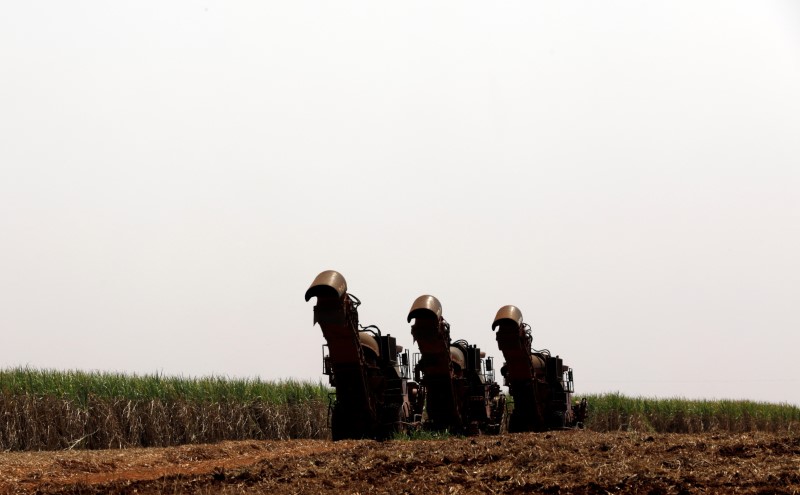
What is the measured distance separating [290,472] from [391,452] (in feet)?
6.60

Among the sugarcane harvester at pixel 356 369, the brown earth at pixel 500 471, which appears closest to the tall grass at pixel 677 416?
the sugarcane harvester at pixel 356 369

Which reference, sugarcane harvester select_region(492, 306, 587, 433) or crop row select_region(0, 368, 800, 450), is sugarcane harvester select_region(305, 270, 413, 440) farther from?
crop row select_region(0, 368, 800, 450)

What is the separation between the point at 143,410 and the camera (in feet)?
91.6

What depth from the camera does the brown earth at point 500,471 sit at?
1128 centimetres

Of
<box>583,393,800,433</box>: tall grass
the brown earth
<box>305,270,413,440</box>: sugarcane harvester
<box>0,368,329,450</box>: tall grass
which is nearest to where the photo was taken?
the brown earth

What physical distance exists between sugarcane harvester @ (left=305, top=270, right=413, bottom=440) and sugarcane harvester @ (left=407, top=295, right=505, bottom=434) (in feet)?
2.73

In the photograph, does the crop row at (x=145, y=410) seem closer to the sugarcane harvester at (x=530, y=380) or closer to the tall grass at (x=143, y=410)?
the tall grass at (x=143, y=410)

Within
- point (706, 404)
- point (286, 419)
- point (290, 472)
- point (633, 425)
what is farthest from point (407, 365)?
point (706, 404)

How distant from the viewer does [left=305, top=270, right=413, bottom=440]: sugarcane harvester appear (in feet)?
66.1

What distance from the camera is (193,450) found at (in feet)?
67.7

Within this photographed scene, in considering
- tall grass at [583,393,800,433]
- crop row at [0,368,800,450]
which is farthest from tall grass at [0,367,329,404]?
tall grass at [583,393,800,433]

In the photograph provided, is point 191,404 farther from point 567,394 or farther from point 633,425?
point 633,425

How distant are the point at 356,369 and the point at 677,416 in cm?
2418

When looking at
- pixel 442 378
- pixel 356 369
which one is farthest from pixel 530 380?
Answer: pixel 356 369
